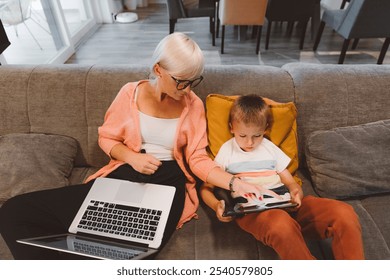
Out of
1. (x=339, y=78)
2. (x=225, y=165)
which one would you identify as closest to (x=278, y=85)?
(x=339, y=78)

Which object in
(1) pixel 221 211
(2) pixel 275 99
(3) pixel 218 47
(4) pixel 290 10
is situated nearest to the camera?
(1) pixel 221 211

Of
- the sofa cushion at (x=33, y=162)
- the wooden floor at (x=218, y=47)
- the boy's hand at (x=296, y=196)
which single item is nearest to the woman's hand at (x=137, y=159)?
the sofa cushion at (x=33, y=162)

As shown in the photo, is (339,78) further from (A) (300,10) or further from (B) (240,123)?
(A) (300,10)

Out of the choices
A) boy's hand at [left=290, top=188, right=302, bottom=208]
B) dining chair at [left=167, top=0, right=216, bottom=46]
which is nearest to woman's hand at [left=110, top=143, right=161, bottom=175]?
boy's hand at [left=290, top=188, right=302, bottom=208]

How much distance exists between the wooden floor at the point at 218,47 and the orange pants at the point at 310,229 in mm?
2540

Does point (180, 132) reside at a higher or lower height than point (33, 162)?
higher

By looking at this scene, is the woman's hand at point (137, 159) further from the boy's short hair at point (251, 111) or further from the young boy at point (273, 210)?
the boy's short hair at point (251, 111)

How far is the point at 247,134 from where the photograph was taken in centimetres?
122

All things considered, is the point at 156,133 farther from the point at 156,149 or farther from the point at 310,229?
the point at 310,229

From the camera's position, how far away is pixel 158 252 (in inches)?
44.1

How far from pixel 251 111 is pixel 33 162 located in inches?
41.1

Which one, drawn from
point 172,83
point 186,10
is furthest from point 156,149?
point 186,10

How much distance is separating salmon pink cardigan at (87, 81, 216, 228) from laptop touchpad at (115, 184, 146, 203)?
16cm

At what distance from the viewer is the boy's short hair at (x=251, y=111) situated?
46.7 inches
